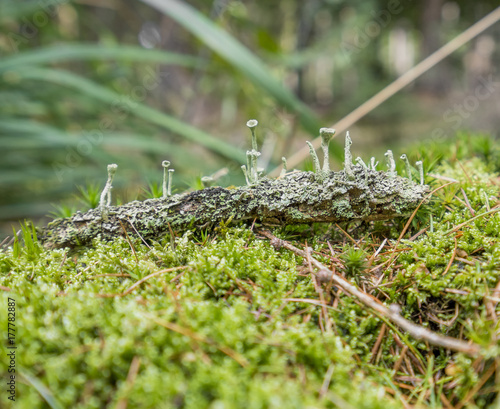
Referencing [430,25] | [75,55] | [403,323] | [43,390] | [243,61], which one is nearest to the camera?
[43,390]

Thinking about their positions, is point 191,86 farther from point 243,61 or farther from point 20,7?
point 243,61

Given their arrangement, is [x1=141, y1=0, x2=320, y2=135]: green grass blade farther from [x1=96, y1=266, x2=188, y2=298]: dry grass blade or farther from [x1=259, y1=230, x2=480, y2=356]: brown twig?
[x1=96, y1=266, x2=188, y2=298]: dry grass blade

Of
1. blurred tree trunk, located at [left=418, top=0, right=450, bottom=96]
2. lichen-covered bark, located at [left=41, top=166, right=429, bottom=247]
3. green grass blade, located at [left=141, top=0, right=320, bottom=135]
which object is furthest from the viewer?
blurred tree trunk, located at [left=418, top=0, right=450, bottom=96]

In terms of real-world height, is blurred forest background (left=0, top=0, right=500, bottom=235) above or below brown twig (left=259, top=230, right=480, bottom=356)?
above

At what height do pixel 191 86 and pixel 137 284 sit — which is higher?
pixel 191 86

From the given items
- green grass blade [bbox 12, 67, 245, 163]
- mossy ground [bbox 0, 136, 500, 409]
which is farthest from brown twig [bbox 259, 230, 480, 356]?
green grass blade [bbox 12, 67, 245, 163]

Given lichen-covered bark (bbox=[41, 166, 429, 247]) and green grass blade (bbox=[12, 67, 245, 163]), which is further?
green grass blade (bbox=[12, 67, 245, 163])

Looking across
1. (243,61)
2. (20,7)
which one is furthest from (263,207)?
(20,7)
